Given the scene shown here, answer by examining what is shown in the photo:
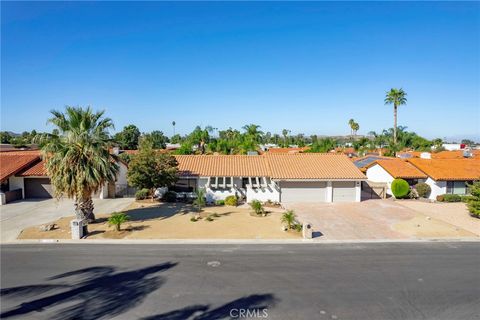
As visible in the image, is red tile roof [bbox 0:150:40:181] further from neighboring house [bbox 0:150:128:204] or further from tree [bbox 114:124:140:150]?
tree [bbox 114:124:140:150]

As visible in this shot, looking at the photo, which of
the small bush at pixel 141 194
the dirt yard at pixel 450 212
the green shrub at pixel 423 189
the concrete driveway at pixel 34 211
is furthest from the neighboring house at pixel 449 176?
the concrete driveway at pixel 34 211

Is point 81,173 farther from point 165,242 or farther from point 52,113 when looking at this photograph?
point 165,242

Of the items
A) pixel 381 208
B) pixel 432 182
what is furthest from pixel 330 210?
pixel 432 182

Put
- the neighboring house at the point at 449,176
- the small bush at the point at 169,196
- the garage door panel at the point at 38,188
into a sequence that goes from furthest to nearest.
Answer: the neighboring house at the point at 449,176
the garage door panel at the point at 38,188
the small bush at the point at 169,196

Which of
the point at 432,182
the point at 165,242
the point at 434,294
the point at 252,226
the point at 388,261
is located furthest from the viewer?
the point at 432,182

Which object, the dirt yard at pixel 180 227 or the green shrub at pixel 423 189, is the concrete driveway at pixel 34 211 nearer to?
the dirt yard at pixel 180 227

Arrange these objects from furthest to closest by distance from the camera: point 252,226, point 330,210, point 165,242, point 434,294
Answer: point 330,210 → point 252,226 → point 165,242 → point 434,294

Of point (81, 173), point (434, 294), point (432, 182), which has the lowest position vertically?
point (434, 294)
